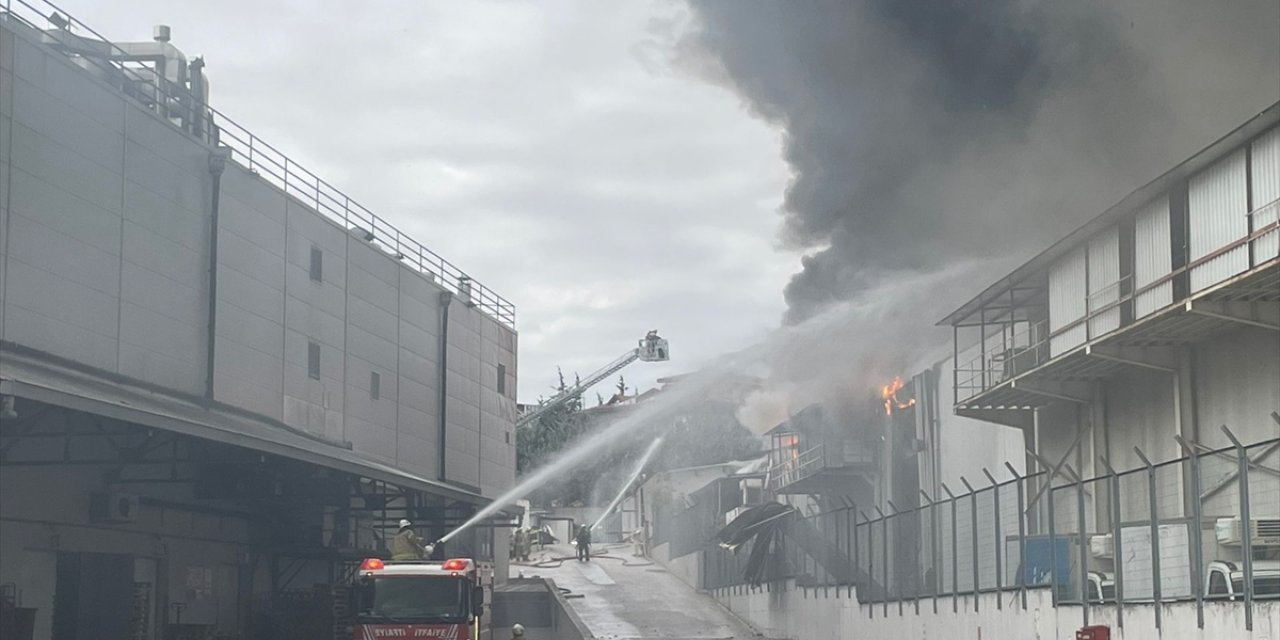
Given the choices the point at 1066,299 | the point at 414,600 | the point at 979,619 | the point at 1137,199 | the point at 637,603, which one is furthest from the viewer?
the point at 637,603

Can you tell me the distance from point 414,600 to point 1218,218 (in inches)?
523

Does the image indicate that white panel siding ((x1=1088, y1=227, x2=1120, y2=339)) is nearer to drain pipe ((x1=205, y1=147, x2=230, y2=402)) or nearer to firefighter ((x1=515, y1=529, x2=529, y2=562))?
drain pipe ((x1=205, y1=147, x2=230, y2=402))

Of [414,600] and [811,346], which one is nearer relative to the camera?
[414,600]

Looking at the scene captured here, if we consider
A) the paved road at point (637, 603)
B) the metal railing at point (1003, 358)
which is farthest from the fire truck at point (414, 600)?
the paved road at point (637, 603)

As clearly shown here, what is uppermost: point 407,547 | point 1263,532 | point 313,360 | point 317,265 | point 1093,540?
point 317,265

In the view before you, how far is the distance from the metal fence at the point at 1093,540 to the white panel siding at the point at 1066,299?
98.2 inches

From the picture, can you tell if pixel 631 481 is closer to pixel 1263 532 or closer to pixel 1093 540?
pixel 1093 540

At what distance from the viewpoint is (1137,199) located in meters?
25.4

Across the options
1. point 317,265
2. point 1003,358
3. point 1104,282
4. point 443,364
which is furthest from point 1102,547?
point 443,364

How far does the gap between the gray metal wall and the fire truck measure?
7.13 metres

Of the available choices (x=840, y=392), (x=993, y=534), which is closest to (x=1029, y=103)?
(x=840, y=392)

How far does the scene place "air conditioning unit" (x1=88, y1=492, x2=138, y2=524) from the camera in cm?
2805

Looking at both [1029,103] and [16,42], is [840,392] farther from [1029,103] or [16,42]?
[16,42]

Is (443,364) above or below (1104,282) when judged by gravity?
above
